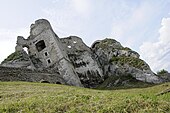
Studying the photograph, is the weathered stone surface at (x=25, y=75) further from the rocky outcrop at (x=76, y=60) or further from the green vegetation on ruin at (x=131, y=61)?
the green vegetation on ruin at (x=131, y=61)

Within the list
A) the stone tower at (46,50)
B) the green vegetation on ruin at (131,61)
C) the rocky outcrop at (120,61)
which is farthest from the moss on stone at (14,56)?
the green vegetation on ruin at (131,61)

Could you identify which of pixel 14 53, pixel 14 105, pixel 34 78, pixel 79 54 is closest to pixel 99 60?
pixel 79 54

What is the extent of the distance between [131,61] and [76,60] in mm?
12267

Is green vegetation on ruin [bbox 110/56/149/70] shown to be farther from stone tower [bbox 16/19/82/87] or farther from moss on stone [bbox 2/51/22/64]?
moss on stone [bbox 2/51/22/64]

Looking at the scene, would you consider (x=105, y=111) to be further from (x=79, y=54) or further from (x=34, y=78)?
(x=79, y=54)

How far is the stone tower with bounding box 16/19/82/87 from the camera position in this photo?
2267 inches

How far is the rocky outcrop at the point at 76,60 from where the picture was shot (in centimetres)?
5756

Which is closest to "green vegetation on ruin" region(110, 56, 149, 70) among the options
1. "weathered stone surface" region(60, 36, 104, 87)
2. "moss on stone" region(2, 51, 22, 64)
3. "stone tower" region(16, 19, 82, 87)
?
"weathered stone surface" region(60, 36, 104, 87)

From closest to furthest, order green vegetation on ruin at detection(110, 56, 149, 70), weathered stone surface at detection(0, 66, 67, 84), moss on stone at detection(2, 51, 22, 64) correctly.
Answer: weathered stone surface at detection(0, 66, 67, 84) < moss on stone at detection(2, 51, 22, 64) < green vegetation on ruin at detection(110, 56, 149, 70)

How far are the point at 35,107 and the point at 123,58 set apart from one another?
169ft

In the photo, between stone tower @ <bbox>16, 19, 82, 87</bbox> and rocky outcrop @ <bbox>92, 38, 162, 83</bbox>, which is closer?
stone tower @ <bbox>16, 19, 82, 87</bbox>

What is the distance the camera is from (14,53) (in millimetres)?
60438

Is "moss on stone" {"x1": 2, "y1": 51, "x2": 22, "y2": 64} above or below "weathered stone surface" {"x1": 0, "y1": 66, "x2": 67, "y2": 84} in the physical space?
above

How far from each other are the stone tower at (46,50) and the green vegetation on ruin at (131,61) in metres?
10.4
